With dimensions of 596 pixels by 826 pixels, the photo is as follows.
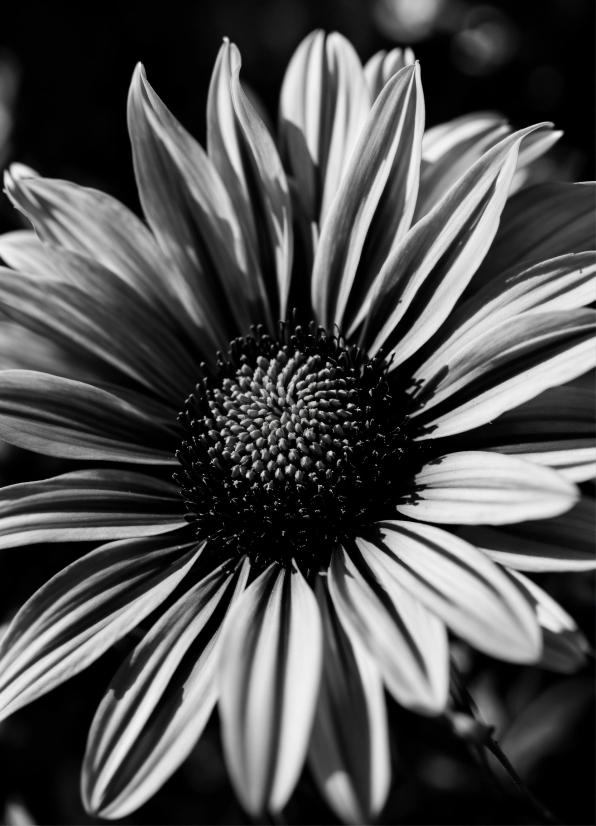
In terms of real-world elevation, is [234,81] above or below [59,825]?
above

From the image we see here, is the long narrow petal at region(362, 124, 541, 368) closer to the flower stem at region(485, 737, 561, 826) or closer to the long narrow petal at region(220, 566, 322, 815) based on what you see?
the long narrow petal at region(220, 566, 322, 815)

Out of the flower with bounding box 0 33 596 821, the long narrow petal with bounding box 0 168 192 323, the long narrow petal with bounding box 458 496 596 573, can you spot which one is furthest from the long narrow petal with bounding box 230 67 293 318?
the long narrow petal with bounding box 458 496 596 573

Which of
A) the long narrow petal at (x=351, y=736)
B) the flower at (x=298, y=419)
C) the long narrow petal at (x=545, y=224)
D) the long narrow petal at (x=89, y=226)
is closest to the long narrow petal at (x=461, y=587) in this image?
the flower at (x=298, y=419)

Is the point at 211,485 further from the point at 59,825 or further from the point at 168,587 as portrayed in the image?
the point at 59,825

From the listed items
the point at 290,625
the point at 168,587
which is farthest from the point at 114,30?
the point at 290,625

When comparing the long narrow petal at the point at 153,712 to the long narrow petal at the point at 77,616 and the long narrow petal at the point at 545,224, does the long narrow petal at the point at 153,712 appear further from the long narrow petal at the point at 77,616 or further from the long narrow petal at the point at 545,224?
the long narrow petal at the point at 545,224

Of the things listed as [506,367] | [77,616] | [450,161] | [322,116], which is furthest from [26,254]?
[506,367]
